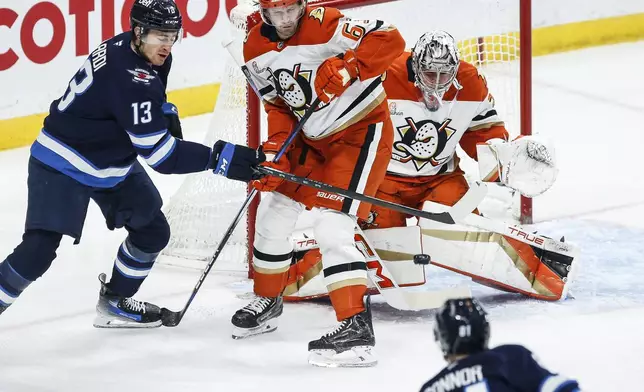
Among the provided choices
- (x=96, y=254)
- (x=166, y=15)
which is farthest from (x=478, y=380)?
(x=96, y=254)

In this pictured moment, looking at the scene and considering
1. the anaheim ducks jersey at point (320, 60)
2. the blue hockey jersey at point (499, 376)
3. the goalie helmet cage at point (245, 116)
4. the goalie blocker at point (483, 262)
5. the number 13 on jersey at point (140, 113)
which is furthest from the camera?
the goalie helmet cage at point (245, 116)

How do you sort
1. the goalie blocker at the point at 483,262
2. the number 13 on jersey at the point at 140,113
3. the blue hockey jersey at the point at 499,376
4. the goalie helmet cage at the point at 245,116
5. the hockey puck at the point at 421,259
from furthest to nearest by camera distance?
the goalie helmet cage at the point at 245,116
the goalie blocker at the point at 483,262
the hockey puck at the point at 421,259
the number 13 on jersey at the point at 140,113
the blue hockey jersey at the point at 499,376

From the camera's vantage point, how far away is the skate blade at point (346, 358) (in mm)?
4012

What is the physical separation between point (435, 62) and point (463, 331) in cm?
189

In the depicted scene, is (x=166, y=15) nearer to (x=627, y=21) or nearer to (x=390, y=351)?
(x=390, y=351)

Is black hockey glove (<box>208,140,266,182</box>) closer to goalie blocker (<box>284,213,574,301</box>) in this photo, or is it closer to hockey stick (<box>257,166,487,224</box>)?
hockey stick (<box>257,166,487,224</box>)

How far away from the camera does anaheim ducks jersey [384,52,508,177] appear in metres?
4.50

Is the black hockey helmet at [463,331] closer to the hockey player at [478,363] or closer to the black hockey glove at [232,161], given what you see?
the hockey player at [478,363]

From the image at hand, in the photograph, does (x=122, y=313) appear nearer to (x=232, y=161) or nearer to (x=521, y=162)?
(x=232, y=161)

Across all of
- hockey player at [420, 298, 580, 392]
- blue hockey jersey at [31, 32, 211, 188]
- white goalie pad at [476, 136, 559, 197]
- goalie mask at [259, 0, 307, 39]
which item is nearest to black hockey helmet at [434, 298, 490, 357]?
hockey player at [420, 298, 580, 392]

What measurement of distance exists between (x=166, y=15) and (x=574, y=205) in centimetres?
245

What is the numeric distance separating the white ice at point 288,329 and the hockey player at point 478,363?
50.2 inches

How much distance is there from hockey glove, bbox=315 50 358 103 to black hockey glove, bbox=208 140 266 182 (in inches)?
11.4

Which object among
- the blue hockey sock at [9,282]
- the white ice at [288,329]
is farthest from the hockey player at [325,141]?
the blue hockey sock at [9,282]
